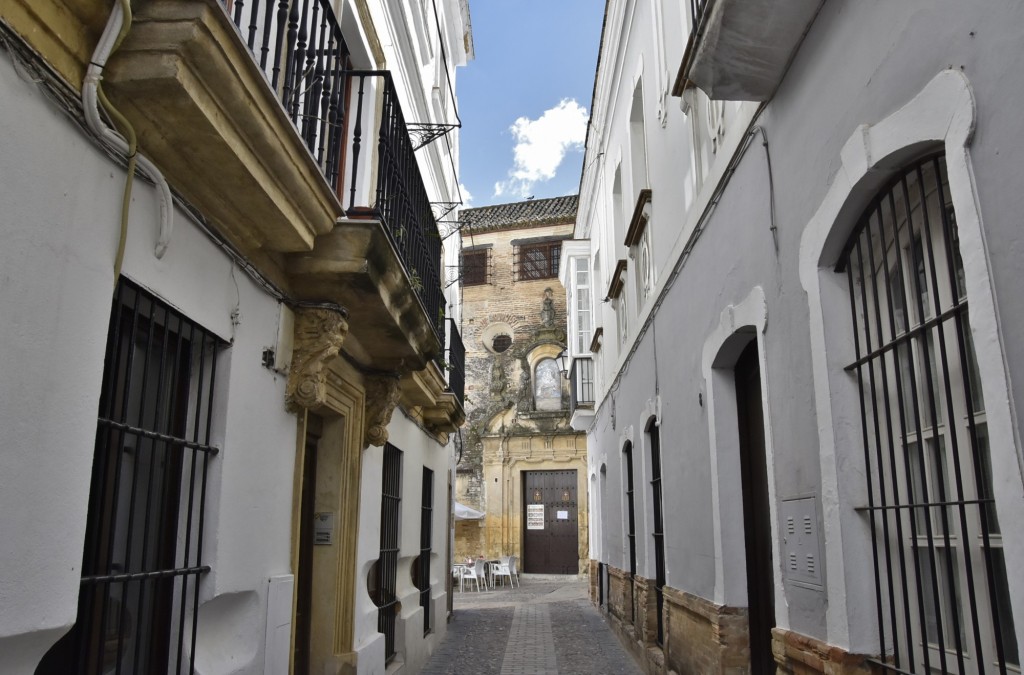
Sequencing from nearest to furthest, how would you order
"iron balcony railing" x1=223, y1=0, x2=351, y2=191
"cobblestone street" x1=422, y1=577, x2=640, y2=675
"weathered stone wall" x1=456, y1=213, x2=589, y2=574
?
"iron balcony railing" x1=223, y1=0, x2=351, y2=191 < "cobblestone street" x1=422, y1=577, x2=640, y2=675 < "weathered stone wall" x1=456, y1=213, x2=589, y2=574

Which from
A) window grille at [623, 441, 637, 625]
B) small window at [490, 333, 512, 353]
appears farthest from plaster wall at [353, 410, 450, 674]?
small window at [490, 333, 512, 353]

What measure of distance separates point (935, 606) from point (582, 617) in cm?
1188

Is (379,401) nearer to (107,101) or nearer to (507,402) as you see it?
(107,101)

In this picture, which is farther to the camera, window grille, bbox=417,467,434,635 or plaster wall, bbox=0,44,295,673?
window grille, bbox=417,467,434,635

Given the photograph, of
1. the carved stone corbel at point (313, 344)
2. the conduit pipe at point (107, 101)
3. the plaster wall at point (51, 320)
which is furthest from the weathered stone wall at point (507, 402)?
the conduit pipe at point (107, 101)

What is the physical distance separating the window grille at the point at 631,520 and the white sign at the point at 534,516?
13.0 meters

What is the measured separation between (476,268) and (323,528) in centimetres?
2257

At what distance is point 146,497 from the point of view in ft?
11.3

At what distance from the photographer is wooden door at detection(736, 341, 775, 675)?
5379 mm

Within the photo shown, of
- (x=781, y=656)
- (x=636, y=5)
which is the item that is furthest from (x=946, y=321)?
(x=636, y=5)

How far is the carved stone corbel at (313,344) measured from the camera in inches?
191

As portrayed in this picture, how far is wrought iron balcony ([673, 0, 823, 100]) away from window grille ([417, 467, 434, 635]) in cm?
748

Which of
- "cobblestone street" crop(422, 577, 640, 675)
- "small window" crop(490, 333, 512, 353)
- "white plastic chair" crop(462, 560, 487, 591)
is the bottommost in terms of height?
"cobblestone street" crop(422, 577, 640, 675)

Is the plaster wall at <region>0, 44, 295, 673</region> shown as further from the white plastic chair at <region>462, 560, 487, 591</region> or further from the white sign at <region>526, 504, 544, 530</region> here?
Answer: the white sign at <region>526, 504, 544, 530</region>
